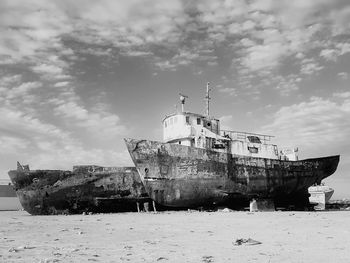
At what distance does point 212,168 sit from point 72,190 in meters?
7.16

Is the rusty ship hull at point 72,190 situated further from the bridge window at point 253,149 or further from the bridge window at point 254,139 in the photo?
the bridge window at point 254,139

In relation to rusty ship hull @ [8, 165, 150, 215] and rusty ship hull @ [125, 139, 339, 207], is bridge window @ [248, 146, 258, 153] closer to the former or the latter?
rusty ship hull @ [125, 139, 339, 207]

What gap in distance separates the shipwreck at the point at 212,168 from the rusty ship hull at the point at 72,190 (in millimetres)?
1788

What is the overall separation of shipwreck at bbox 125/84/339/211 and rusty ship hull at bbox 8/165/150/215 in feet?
5.87

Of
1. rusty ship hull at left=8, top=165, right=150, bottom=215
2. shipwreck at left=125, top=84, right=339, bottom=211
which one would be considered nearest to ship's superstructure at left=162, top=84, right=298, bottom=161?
shipwreck at left=125, top=84, right=339, bottom=211

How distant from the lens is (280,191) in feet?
63.1

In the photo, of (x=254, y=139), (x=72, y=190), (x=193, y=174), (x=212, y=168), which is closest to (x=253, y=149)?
(x=254, y=139)

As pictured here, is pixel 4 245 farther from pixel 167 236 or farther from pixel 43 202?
pixel 43 202

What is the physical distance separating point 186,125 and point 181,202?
4595mm

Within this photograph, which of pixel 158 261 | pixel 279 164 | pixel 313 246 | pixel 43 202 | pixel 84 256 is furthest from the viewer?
pixel 279 164

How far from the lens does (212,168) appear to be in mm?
17297

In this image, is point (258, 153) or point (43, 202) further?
point (258, 153)

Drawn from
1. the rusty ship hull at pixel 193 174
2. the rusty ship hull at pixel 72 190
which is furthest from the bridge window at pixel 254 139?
the rusty ship hull at pixel 72 190

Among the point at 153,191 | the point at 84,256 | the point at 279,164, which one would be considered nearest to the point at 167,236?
the point at 84,256
